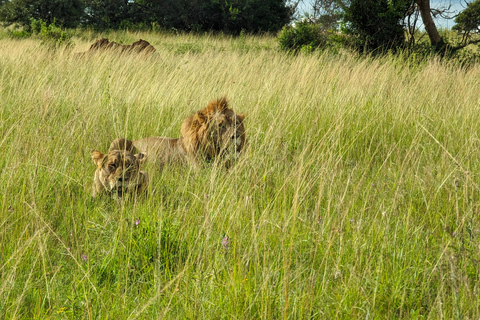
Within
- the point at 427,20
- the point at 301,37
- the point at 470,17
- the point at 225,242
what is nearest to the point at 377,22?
the point at 427,20

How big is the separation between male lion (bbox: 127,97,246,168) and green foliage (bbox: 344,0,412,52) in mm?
8039

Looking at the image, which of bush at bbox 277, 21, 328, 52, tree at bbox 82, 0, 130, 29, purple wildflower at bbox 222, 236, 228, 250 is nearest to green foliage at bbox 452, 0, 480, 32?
bush at bbox 277, 21, 328, 52

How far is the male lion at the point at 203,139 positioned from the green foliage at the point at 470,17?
10644mm

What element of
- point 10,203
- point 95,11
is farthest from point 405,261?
point 95,11

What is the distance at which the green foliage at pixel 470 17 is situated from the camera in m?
Answer: 12.2

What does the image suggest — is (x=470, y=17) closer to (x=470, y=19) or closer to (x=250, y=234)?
(x=470, y=19)

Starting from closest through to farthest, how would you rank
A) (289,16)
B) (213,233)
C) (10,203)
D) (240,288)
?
1. (240,288)
2. (213,233)
3. (10,203)
4. (289,16)

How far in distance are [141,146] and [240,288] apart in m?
2.56

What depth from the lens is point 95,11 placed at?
1019 inches

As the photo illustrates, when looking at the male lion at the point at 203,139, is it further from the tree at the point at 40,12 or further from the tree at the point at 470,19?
the tree at the point at 40,12

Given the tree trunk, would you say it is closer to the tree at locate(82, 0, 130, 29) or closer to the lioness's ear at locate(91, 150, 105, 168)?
the lioness's ear at locate(91, 150, 105, 168)

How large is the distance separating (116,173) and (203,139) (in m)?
1.19

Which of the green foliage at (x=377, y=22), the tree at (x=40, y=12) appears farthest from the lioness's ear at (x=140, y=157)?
the tree at (x=40, y=12)

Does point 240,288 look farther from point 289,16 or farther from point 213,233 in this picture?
point 289,16
